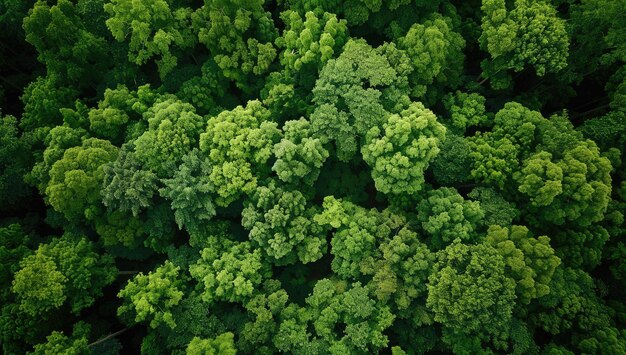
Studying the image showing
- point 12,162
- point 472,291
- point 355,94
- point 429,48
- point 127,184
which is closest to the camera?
point 472,291

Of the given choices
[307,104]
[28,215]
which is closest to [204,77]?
[307,104]

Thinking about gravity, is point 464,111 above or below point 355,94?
below

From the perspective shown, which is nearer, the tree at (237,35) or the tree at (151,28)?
the tree at (151,28)

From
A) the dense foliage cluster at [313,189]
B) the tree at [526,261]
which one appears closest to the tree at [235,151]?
the dense foliage cluster at [313,189]

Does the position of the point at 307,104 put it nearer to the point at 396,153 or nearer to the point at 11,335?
the point at 396,153

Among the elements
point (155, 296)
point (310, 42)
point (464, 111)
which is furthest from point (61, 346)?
point (464, 111)

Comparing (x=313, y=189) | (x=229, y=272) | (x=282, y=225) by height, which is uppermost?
(x=313, y=189)

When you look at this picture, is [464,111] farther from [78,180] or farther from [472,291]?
[78,180]

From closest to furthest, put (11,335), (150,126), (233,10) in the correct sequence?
1. (11,335)
2. (150,126)
3. (233,10)

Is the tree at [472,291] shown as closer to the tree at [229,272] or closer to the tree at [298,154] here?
the tree at [298,154]
